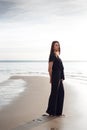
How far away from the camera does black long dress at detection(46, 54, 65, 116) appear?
339 inches

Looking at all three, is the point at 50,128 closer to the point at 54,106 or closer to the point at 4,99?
the point at 54,106

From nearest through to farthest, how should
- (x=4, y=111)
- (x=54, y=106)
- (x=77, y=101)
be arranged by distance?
(x=54, y=106), (x=4, y=111), (x=77, y=101)

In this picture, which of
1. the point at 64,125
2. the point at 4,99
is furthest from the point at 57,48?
the point at 4,99

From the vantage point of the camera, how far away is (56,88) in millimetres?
8695

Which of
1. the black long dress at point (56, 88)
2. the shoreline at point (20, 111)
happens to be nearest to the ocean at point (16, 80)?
the shoreline at point (20, 111)

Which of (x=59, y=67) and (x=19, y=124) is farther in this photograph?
(x=59, y=67)

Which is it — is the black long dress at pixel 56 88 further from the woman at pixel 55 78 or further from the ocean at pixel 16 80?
the ocean at pixel 16 80

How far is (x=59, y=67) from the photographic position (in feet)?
28.3

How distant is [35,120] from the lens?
816 centimetres

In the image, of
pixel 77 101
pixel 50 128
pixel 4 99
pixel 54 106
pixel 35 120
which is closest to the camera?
pixel 50 128

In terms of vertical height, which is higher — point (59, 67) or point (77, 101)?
point (59, 67)

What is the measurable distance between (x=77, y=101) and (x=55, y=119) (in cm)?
293

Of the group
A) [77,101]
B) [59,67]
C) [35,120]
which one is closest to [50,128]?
[35,120]

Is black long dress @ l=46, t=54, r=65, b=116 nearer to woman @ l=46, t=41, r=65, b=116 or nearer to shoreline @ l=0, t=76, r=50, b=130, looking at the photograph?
woman @ l=46, t=41, r=65, b=116
